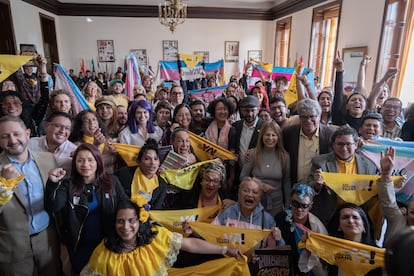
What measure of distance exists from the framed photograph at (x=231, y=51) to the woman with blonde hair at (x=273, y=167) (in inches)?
351

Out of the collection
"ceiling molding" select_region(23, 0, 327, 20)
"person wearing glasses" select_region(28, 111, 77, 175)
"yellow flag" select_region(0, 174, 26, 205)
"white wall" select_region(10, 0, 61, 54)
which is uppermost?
"ceiling molding" select_region(23, 0, 327, 20)

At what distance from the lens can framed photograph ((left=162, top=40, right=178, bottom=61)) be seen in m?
10.4

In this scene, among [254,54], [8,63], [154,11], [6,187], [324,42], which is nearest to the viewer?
[6,187]

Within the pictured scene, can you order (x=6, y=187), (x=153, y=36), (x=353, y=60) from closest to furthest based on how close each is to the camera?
(x=6, y=187)
(x=353, y=60)
(x=153, y=36)

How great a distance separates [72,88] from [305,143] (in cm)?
277

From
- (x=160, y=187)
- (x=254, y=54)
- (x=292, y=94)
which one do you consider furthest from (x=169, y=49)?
(x=160, y=187)

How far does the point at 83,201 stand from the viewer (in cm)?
182

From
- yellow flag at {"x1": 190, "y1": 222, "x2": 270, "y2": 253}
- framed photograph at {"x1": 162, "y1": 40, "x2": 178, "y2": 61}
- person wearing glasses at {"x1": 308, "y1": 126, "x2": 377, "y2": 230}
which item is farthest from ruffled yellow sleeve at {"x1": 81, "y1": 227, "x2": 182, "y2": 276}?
framed photograph at {"x1": 162, "y1": 40, "x2": 178, "y2": 61}

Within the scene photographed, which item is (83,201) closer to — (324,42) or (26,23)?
(26,23)

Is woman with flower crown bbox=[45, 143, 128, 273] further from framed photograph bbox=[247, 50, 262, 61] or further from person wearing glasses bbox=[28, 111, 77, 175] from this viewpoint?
framed photograph bbox=[247, 50, 262, 61]

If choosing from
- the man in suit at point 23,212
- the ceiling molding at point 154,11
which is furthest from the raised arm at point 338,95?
the ceiling molding at point 154,11

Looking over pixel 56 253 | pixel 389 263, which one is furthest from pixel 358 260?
pixel 56 253

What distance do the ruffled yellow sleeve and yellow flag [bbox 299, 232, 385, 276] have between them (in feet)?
2.93

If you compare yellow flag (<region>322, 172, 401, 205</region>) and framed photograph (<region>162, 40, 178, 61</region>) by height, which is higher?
framed photograph (<region>162, 40, 178, 61</region>)
